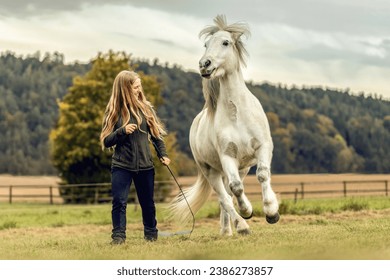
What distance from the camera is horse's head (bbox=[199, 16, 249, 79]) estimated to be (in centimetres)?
826

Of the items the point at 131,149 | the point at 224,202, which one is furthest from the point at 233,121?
the point at 224,202

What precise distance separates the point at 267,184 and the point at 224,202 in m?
1.32

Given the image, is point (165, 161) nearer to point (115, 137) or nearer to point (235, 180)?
point (115, 137)

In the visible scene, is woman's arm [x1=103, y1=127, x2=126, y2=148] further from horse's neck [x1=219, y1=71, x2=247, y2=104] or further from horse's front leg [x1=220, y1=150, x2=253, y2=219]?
horse's neck [x1=219, y1=71, x2=247, y2=104]

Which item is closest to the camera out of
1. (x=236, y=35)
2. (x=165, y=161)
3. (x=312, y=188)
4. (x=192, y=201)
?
(x=165, y=161)

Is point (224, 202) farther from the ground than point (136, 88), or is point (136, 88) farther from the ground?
point (136, 88)

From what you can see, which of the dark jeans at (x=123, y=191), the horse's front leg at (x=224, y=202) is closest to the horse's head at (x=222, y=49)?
the dark jeans at (x=123, y=191)

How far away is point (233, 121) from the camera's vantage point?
27.6 ft

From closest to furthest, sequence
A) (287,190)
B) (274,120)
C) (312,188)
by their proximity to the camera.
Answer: (287,190) < (312,188) < (274,120)

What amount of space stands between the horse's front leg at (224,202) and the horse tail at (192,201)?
825 mm

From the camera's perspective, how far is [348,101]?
2623 inches

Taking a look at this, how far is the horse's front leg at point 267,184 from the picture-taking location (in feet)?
26.1
